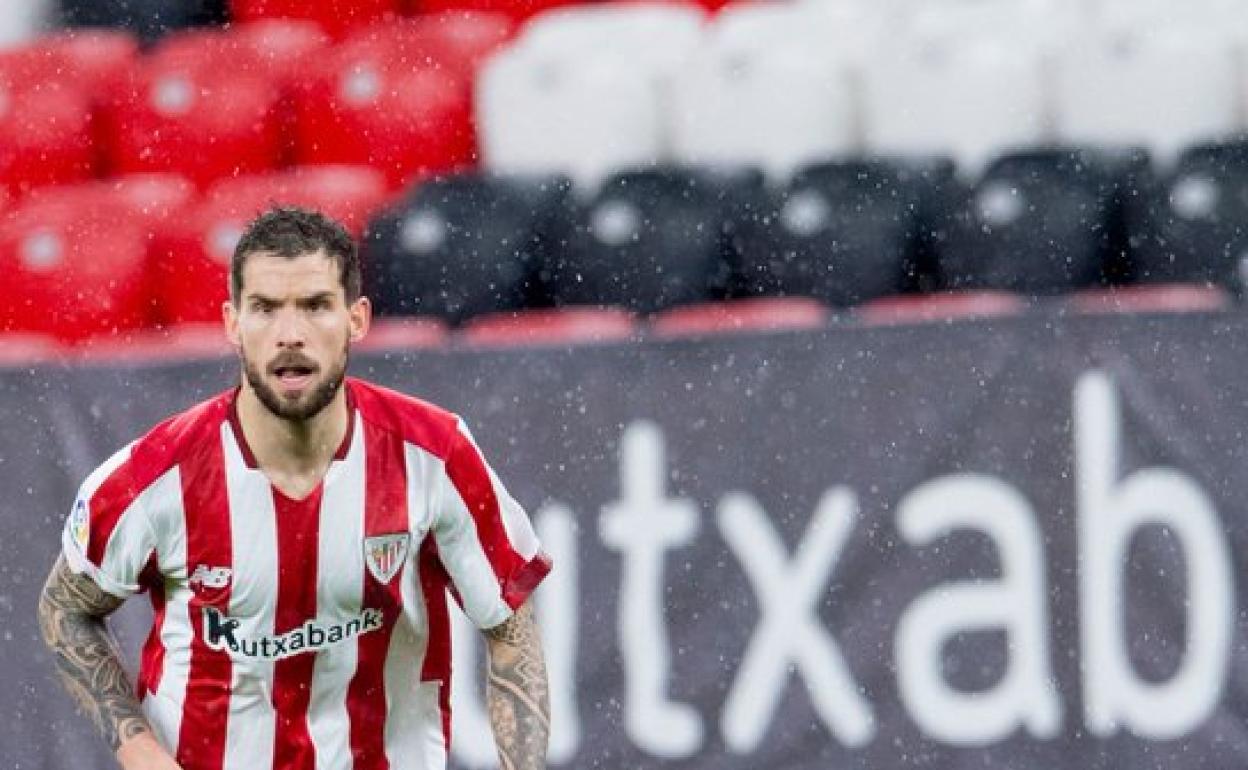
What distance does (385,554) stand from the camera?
11.9 ft

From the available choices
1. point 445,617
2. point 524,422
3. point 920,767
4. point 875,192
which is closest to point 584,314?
point 524,422

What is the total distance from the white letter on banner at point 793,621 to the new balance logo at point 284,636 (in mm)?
1810

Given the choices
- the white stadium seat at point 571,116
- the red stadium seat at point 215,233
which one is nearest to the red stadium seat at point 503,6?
the white stadium seat at point 571,116

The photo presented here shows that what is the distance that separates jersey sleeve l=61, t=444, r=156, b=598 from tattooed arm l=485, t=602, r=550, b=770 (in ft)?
1.60

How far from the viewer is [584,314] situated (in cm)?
559

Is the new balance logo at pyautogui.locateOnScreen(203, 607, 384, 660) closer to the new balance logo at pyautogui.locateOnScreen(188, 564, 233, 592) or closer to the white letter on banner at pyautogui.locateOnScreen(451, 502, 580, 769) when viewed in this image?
the new balance logo at pyautogui.locateOnScreen(188, 564, 233, 592)

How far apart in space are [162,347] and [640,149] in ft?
5.04

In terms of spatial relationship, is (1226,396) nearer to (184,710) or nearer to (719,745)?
(719,745)

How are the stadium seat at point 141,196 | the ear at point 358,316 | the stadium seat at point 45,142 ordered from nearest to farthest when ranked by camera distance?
the ear at point 358,316 < the stadium seat at point 141,196 < the stadium seat at point 45,142

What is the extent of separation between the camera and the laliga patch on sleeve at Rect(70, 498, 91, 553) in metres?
3.59

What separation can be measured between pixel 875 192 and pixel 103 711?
2.69 m

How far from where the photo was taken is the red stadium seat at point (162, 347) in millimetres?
5438

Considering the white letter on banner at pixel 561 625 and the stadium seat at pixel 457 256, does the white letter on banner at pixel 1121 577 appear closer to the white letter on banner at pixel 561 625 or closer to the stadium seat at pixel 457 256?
the white letter on banner at pixel 561 625

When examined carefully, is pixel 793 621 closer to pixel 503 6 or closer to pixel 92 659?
pixel 92 659
